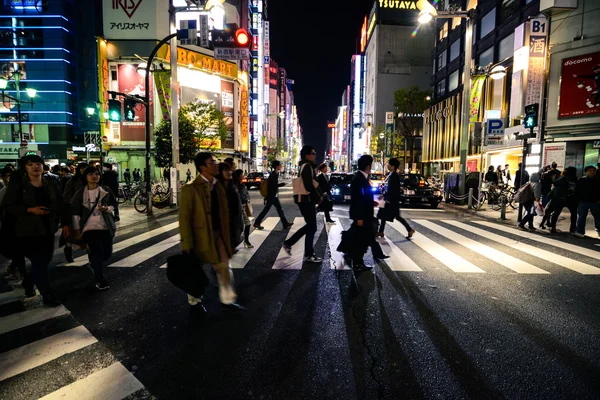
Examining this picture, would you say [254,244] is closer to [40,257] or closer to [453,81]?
[40,257]

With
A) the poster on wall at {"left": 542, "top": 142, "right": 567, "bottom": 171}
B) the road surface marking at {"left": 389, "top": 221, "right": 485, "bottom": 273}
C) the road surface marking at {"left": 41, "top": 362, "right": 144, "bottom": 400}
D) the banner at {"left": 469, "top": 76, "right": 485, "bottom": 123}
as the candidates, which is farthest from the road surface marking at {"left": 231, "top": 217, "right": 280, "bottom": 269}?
the poster on wall at {"left": 542, "top": 142, "right": 567, "bottom": 171}

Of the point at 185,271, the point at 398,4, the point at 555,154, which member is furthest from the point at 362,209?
the point at 398,4

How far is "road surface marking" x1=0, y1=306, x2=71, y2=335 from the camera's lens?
12.0ft

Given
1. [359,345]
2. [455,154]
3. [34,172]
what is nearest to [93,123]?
[455,154]

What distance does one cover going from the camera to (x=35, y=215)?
4.15 metres

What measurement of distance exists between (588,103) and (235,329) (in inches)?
774

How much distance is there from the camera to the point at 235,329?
3.52m

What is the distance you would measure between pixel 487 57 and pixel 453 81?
1094 centimetres

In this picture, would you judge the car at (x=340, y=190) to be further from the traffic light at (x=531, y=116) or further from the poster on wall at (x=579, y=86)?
the poster on wall at (x=579, y=86)

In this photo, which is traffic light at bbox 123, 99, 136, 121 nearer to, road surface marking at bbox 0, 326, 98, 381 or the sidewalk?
road surface marking at bbox 0, 326, 98, 381

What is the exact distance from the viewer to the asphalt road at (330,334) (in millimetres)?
2607

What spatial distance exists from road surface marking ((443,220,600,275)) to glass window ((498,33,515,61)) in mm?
20042

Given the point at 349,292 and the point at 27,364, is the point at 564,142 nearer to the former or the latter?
the point at 349,292

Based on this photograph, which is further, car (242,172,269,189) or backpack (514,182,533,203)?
car (242,172,269,189)
